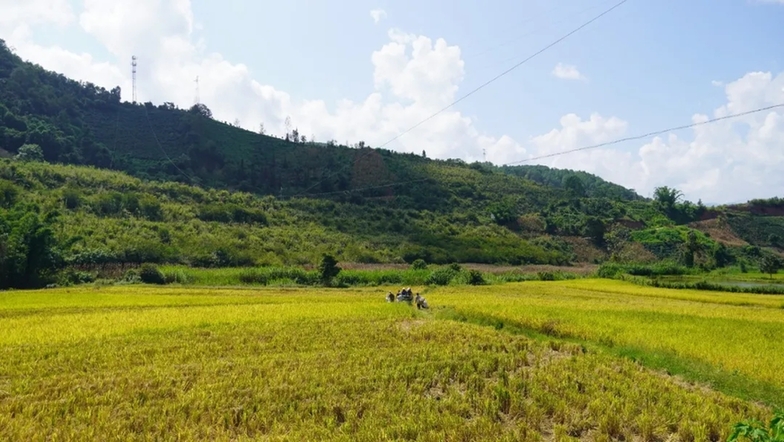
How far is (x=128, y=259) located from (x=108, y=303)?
86.1 feet

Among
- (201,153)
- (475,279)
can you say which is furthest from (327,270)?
A: (201,153)

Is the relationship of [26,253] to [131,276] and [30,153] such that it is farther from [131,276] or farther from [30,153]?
[30,153]

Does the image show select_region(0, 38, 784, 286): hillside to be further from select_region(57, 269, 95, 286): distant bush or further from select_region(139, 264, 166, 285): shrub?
select_region(139, 264, 166, 285): shrub

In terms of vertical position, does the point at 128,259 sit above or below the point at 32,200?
below

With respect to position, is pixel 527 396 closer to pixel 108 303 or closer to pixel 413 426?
pixel 413 426

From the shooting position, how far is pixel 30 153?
7688cm

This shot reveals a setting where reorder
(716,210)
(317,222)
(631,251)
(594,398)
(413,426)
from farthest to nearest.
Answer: (716,210)
(631,251)
(317,222)
(594,398)
(413,426)

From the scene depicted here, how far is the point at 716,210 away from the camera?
100750 millimetres

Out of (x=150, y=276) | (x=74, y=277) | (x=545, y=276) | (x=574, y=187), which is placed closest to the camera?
(x=74, y=277)

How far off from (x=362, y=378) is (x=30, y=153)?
87.6 m

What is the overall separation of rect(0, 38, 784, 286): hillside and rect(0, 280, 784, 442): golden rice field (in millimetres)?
33500

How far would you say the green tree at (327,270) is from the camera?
46188 mm

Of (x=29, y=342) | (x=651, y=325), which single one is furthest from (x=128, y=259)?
(x=651, y=325)

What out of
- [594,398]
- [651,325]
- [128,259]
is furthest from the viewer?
[128,259]
